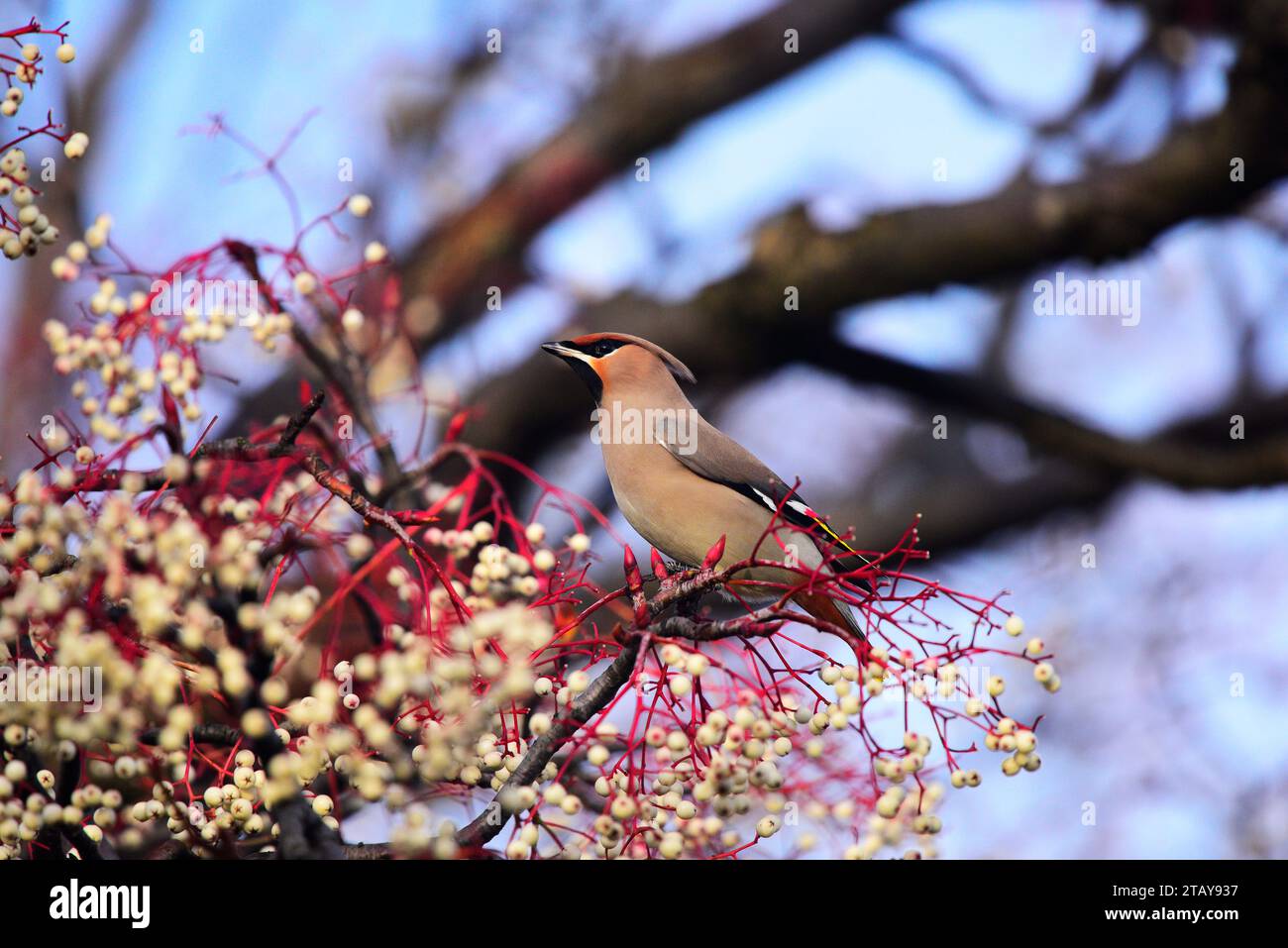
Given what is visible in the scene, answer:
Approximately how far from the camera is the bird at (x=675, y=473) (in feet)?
10.8

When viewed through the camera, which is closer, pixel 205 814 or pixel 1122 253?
pixel 205 814

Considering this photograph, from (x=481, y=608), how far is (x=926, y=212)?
137 inches

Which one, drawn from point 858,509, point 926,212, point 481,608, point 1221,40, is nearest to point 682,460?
point 481,608

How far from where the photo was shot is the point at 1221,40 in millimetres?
5727

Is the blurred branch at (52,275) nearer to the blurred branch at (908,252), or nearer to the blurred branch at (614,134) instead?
the blurred branch at (614,134)

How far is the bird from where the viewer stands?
330cm

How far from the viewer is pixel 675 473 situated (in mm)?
3416

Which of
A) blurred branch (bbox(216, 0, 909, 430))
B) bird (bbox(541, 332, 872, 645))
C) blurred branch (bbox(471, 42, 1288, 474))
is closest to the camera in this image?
bird (bbox(541, 332, 872, 645))

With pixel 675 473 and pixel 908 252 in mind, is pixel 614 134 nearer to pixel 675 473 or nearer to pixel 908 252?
pixel 908 252

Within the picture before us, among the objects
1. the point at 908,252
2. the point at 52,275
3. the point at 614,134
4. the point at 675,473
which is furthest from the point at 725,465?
the point at 52,275

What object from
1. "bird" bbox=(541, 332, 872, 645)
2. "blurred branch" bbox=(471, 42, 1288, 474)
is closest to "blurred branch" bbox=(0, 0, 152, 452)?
"blurred branch" bbox=(471, 42, 1288, 474)

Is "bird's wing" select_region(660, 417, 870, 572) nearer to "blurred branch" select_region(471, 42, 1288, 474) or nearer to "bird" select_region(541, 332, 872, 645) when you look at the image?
"bird" select_region(541, 332, 872, 645)
